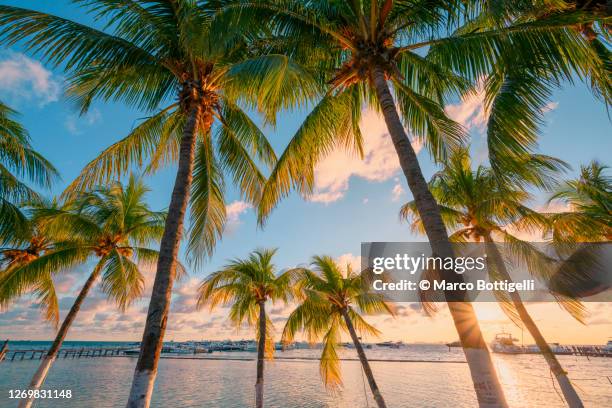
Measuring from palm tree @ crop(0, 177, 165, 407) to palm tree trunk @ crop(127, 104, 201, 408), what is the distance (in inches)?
295

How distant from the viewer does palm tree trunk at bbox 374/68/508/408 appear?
10.8ft

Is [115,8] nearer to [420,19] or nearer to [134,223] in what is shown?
[420,19]

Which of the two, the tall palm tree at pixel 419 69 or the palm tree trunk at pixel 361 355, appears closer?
the tall palm tree at pixel 419 69

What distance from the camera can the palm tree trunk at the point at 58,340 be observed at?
31.4ft

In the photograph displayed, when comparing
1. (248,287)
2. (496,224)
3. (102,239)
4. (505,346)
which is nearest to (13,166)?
(102,239)

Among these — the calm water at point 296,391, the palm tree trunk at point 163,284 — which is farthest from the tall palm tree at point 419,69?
the calm water at point 296,391

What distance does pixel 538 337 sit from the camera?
9781 mm

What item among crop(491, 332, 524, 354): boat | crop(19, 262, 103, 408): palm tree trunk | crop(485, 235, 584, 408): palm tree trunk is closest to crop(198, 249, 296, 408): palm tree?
crop(19, 262, 103, 408): palm tree trunk

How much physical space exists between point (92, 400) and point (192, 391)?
7.98 m

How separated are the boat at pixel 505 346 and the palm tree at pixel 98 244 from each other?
94.5m

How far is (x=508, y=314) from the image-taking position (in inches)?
403

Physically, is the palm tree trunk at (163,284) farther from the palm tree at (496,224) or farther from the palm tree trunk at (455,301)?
the palm tree at (496,224)

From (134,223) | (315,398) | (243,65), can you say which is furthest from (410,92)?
(315,398)

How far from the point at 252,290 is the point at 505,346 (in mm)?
91584
